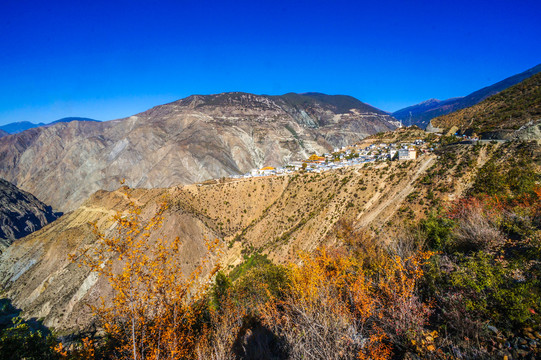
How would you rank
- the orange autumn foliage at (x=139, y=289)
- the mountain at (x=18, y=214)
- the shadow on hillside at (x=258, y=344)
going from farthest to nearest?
the mountain at (x=18, y=214) < the shadow on hillside at (x=258, y=344) < the orange autumn foliage at (x=139, y=289)

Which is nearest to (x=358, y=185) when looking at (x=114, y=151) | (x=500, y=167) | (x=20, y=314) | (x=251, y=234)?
(x=500, y=167)

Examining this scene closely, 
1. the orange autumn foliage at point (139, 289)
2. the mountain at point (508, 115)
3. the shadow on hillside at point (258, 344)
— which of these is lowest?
the shadow on hillside at point (258, 344)

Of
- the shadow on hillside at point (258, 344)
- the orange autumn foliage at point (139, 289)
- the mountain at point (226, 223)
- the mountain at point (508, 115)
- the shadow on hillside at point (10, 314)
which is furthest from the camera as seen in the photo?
the mountain at point (508, 115)

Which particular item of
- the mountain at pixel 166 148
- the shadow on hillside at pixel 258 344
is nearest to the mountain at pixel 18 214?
the mountain at pixel 166 148

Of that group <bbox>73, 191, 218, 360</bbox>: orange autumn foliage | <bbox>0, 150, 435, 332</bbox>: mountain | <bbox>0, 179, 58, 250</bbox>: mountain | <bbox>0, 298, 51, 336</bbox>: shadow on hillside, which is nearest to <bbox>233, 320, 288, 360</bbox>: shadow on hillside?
<bbox>73, 191, 218, 360</bbox>: orange autumn foliage

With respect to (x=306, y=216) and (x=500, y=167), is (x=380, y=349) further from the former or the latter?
(x=306, y=216)

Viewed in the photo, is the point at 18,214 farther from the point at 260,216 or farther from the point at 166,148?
the point at 260,216

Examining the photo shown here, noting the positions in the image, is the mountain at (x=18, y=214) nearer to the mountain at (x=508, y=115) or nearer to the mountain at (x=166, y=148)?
the mountain at (x=166, y=148)

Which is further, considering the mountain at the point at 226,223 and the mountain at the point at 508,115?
the mountain at the point at 508,115
